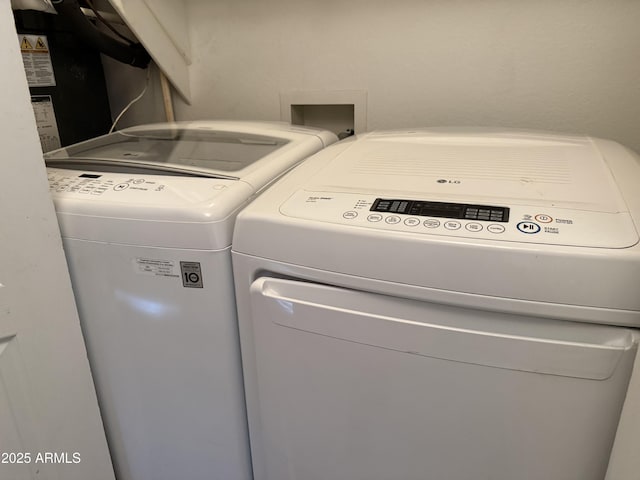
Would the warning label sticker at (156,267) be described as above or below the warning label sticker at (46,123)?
below

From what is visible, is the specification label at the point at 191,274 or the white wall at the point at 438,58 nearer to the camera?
the specification label at the point at 191,274

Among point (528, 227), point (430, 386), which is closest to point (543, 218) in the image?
point (528, 227)

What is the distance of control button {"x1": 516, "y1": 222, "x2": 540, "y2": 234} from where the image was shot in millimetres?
578

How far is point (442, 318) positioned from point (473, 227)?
130mm

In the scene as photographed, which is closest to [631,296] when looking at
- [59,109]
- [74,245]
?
[74,245]

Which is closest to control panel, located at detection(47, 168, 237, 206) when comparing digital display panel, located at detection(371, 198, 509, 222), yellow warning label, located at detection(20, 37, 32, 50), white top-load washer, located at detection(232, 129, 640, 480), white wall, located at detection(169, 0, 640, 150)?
white top-load washer, located at detection(232, 129, 640, 480)

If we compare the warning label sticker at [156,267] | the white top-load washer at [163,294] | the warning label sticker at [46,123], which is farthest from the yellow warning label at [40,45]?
the warning label sticker at [156,267]

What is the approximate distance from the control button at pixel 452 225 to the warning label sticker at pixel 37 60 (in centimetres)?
114

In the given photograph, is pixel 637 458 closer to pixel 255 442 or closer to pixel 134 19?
pixel 255 442

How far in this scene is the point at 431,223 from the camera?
0.62 meters

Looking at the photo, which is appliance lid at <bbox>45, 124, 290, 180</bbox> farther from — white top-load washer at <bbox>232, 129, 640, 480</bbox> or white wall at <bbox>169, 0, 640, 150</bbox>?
white wall at <bbox>169, 0, 640, 150</bbox>

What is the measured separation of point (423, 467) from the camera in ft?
2.30

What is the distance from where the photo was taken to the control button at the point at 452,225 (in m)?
0.60

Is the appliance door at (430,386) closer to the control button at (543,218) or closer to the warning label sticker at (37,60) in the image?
the control button at (543,218)
